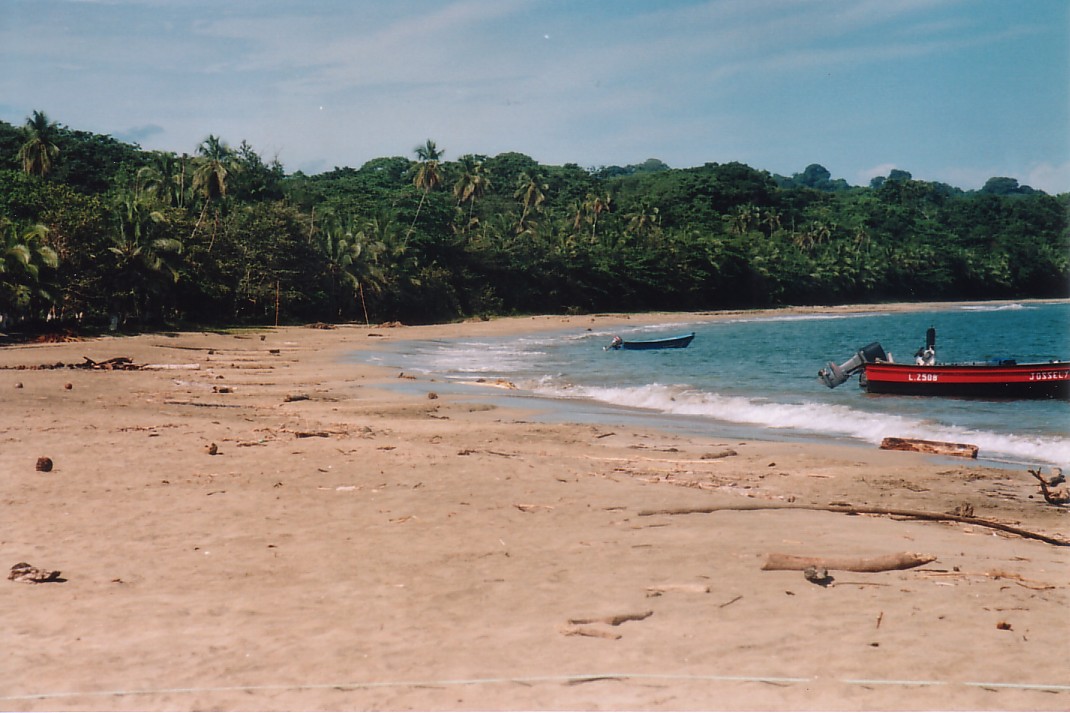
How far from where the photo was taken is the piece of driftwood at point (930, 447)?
13930 mm

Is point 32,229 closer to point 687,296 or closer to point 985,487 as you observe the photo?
point 985,487

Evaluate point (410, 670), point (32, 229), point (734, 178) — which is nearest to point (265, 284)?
point (32, 229)

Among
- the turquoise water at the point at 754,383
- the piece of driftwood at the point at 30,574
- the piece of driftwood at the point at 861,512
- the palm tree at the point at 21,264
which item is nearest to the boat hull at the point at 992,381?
the turquoise water at the point at 754,383

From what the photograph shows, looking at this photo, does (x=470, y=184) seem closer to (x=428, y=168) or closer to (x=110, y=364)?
(x=428, y=168)

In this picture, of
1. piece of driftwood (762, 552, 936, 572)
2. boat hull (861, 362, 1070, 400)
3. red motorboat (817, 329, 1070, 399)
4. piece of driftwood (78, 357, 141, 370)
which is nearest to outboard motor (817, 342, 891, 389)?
red motorboat (817, 329, 1070, 399)

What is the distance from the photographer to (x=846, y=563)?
276 inches

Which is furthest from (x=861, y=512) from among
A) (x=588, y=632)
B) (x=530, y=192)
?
(x=530, y=192)

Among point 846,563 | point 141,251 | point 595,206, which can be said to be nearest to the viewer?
point 846,563

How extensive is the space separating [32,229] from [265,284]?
647 inches

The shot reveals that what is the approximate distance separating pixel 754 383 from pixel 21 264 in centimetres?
2410

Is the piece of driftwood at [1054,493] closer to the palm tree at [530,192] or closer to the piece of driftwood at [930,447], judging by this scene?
A: the piece of driftwood at [930,447]

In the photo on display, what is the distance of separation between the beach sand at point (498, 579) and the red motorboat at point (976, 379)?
11.1m

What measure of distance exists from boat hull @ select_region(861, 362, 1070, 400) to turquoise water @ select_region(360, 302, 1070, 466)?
553mm

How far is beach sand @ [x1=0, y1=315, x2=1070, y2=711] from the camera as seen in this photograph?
4.91m
